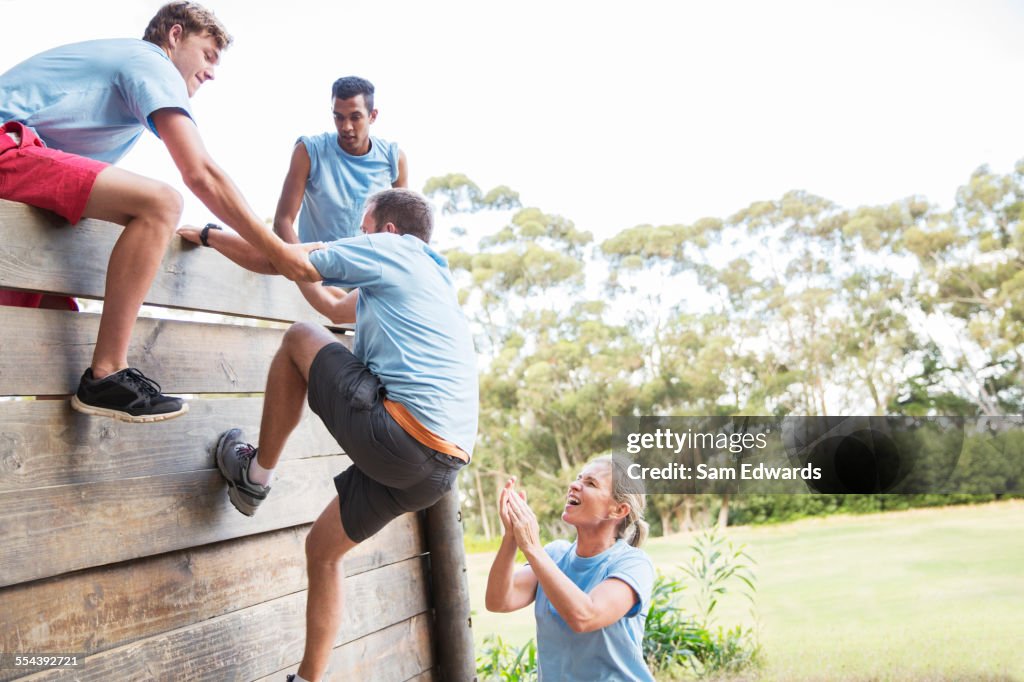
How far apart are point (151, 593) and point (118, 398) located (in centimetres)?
44

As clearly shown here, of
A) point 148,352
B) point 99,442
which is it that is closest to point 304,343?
point 148,352

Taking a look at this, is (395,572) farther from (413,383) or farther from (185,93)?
(185,93)

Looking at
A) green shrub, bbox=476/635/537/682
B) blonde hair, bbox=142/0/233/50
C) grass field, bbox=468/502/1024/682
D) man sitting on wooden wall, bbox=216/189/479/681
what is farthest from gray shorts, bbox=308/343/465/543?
grass field, bbox=468/502/1024/682

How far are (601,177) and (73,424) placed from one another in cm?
1051

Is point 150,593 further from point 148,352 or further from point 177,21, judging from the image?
point 177,21

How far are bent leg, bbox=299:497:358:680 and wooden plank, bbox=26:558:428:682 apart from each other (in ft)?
0.60

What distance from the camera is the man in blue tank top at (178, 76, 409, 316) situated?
9.14ft

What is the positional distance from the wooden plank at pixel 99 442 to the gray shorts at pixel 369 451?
34 centimetres

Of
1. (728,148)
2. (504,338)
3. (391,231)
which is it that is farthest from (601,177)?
(391,231)

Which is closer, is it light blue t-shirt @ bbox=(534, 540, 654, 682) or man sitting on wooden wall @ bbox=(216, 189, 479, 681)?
man sitting on wooden wall @ bbox=(216, 189, 479, 681)

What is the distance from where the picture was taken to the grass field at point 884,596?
6.42m

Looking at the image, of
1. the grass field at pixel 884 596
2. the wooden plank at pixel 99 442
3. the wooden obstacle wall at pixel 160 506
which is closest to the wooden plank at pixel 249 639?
the wooden obstacle wall at pixel 160 506

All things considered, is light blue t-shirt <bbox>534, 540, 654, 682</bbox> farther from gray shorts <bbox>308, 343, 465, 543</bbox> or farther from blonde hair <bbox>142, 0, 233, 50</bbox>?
blonde hair <bbox>142, 0, 233, 50</bbox>

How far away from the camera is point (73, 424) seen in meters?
1.70
